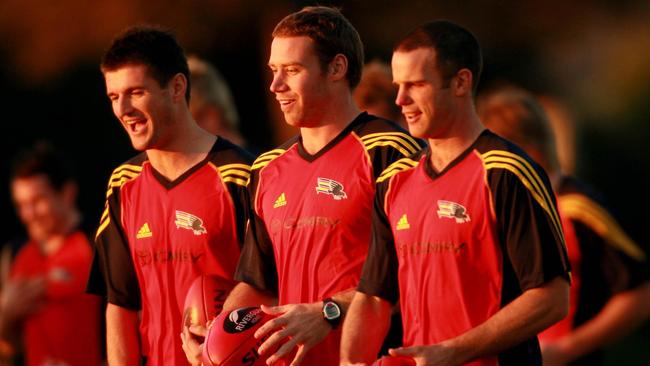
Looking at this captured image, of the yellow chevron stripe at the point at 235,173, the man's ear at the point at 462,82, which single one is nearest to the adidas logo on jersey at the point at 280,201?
the yellow chevron stripe at the point at 235,173

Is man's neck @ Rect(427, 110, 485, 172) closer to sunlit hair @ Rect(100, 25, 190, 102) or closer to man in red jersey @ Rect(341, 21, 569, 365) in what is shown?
man in red jersey @ Rect(341, 21, 569, 365)

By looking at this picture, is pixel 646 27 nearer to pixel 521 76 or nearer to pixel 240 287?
pixel 521 76

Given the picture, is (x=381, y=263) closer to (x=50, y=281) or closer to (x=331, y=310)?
(x=331, y=310)

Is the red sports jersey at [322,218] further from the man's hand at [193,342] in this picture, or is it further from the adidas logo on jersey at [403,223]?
the adidas logo on jersey at [403,223]

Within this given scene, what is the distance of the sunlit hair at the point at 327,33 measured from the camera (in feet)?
26.4

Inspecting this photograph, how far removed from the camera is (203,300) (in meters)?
8.26

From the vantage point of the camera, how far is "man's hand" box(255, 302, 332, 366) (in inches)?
302

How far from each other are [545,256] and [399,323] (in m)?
1.28

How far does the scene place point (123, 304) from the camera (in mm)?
8930

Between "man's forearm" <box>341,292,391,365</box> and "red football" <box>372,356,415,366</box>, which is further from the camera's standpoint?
"man's forearm" <box>341,292,391,365</box>

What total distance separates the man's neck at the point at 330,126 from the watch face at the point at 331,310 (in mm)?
790

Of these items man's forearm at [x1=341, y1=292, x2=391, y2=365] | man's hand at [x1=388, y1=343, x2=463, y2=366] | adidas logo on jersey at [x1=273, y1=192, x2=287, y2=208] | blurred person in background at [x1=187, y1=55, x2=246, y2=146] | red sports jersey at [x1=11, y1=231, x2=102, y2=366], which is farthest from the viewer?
red sports jersey at [x1=11, y1=231, x2=102, y2=366]

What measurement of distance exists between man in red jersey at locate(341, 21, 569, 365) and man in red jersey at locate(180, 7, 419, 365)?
0.30 metres

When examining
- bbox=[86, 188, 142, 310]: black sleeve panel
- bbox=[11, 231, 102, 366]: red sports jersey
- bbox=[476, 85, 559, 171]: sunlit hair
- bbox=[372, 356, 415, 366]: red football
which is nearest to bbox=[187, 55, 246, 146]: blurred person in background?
bbox=[476, 85, 559, 171]: sunlit hair
